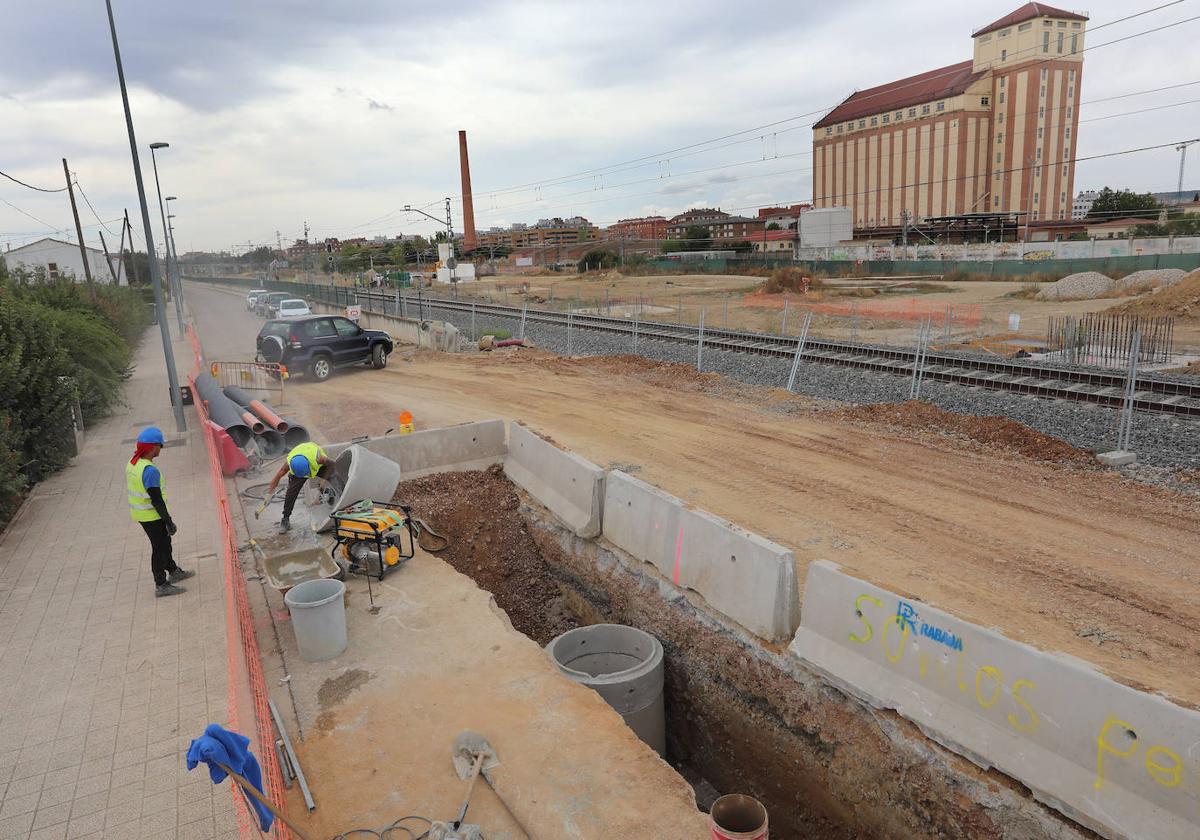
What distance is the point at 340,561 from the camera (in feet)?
25.6

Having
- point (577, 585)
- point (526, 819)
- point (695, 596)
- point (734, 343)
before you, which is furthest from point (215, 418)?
point (734, 343)

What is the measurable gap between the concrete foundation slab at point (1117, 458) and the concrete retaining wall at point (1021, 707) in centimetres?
785

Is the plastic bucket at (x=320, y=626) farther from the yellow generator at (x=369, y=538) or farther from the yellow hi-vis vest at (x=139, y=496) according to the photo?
the yellow hi-vis vest at (x=139, y=496)

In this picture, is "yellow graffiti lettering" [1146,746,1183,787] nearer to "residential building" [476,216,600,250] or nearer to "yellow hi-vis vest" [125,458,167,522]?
"yellow hi-vis vest" [125,458,167,522]

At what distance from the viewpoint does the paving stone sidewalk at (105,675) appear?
462 cm

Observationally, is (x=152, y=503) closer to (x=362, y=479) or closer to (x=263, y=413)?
(x=362, y=479)

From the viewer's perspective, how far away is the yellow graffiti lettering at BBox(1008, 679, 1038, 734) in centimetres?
442

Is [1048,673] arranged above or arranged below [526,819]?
above

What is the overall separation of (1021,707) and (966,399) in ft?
39.0

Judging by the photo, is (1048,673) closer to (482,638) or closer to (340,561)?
(482,638)

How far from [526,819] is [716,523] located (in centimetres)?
318

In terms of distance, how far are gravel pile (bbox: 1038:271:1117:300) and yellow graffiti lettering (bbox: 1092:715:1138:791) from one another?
4115 cm

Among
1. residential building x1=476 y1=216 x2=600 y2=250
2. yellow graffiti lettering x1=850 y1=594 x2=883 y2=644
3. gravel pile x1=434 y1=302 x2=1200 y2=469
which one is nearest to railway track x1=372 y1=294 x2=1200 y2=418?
gravel pile x1=434 y1=302 x2=1200 y2=469

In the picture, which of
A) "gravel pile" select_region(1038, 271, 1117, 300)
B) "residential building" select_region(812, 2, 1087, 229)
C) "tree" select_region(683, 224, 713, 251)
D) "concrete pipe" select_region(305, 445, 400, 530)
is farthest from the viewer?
"tree" select_region(683, 224, 713, 251)
